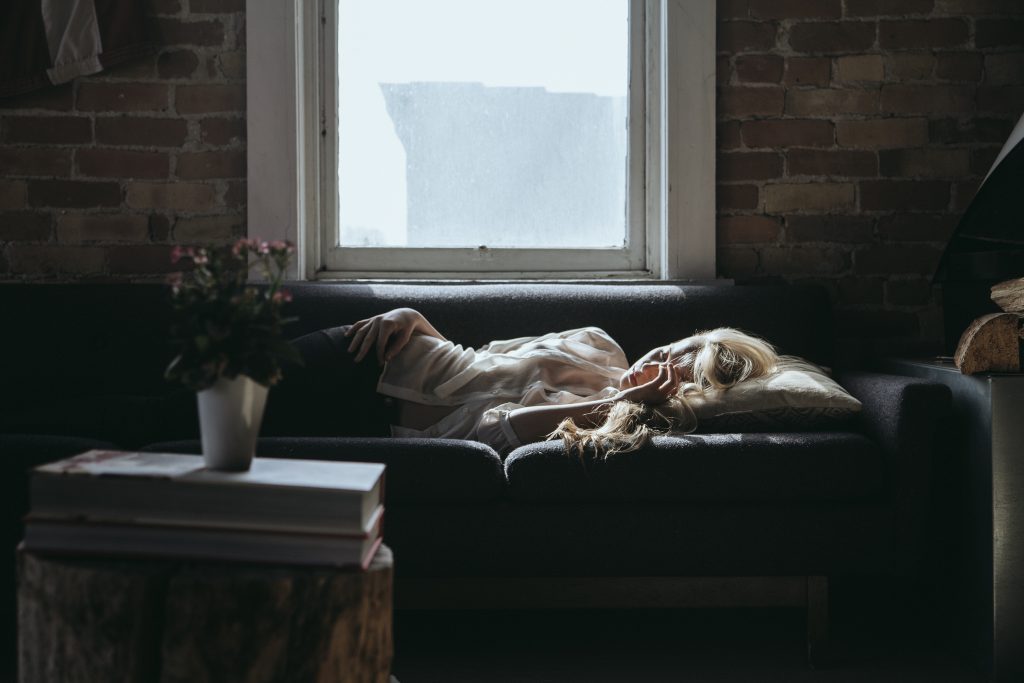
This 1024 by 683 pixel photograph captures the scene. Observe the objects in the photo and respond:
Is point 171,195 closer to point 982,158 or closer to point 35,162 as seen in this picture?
point 35,162

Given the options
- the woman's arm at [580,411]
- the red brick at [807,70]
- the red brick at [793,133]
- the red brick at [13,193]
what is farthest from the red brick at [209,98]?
the red brick at [807,70]

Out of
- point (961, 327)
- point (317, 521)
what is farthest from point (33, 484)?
point (961, 327)

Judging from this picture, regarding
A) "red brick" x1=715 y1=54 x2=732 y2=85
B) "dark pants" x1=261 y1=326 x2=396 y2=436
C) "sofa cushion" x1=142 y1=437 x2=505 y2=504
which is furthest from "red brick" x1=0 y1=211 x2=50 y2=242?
"red brick" x1=715 y1=54 x2=732 y2=85

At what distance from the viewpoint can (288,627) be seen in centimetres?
100

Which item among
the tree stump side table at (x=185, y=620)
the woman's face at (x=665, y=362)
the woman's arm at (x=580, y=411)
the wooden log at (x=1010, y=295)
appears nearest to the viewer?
the tree stump side table at (x=185, y=620)

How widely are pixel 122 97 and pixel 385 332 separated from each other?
1323 mm

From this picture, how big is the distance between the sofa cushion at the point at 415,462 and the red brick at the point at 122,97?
143 centimetres

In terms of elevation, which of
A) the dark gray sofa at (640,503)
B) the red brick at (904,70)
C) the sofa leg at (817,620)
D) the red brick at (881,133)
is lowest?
the sofa leg at (817,620)

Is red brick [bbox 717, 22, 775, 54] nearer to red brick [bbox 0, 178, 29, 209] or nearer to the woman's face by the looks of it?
the woman's face

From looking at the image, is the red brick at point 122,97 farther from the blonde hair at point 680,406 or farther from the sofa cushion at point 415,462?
the blonde hair at point 680,406

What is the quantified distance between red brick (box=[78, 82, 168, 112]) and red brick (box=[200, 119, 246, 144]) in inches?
5.7

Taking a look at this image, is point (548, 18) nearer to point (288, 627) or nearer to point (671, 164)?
point (671, 164)

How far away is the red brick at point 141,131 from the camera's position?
2764mm

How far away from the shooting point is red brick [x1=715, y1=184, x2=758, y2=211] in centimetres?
284
